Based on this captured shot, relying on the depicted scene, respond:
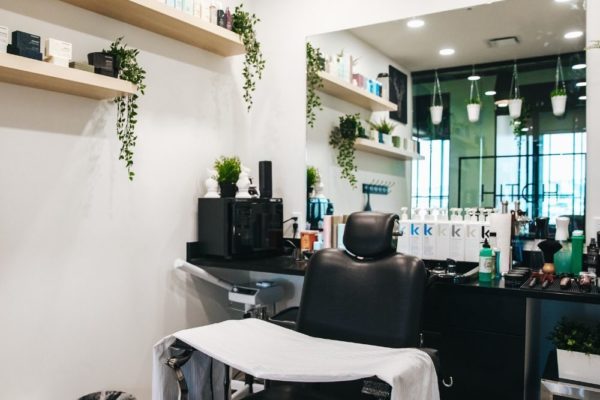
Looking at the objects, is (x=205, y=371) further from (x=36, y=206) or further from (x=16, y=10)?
(x=16, y=10)

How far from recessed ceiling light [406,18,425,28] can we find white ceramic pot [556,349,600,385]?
1932 millimetres

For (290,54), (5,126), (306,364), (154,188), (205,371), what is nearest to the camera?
(306,364)

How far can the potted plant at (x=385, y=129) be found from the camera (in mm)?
3178

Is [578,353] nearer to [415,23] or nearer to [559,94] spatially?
[559,94]

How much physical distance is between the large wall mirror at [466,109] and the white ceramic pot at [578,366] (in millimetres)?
729

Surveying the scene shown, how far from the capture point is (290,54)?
3.47 m

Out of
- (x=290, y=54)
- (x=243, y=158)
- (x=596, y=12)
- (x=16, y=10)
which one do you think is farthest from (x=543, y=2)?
(x=16, y=10)

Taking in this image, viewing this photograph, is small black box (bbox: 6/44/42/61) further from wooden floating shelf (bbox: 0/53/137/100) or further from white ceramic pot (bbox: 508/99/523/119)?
white ceramic pot (bbox: 508/99/523/119)

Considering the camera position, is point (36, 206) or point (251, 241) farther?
point (251, 241)

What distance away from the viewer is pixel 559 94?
2635mm

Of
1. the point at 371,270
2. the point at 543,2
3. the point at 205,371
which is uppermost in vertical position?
the point at 543,2

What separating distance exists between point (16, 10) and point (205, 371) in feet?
5.85

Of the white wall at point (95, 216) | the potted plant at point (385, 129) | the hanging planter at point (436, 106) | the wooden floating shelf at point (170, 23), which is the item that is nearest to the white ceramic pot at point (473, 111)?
the hanging planter at point (436, 106)

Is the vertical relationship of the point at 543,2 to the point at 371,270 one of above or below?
above
